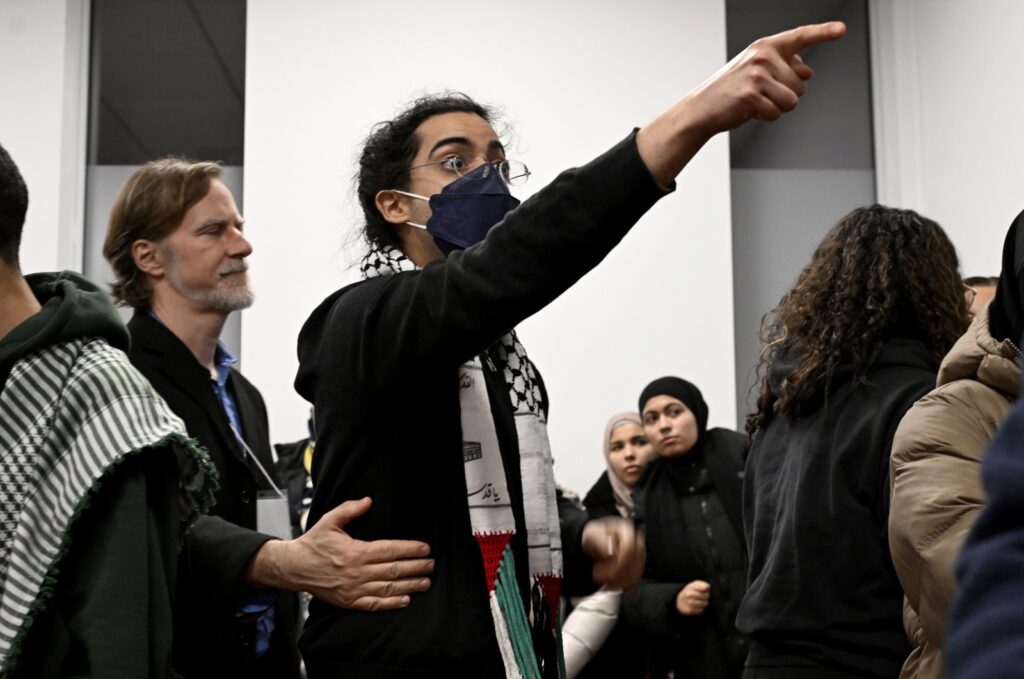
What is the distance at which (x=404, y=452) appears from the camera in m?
1.63

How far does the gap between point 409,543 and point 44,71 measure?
17.5ft

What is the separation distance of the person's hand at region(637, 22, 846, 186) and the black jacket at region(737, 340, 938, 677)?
1033 millimetres

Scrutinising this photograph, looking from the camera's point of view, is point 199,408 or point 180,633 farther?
point 199,408

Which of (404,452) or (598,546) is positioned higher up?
(404,452)

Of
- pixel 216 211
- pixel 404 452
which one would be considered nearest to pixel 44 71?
pixel 216 211

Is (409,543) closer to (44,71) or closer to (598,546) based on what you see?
(598,546)

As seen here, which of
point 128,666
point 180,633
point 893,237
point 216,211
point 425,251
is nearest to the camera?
point 128,666

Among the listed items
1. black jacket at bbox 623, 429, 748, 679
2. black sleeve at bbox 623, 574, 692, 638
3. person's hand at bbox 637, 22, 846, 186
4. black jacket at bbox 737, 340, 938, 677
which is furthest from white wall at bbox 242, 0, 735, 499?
person's hand at bbox 637, 22, 846, 186

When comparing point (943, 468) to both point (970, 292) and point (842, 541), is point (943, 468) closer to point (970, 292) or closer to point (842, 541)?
point (842, 541)

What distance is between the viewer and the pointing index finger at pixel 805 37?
120 cm

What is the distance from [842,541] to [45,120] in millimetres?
5159

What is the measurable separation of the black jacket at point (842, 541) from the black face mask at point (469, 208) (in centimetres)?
78

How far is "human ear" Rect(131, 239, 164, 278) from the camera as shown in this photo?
262 cm

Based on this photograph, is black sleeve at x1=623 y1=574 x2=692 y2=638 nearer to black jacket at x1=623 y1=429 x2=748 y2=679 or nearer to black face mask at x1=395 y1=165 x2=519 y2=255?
black jacket at x1=623 y1=429 x2=748 y2=679
